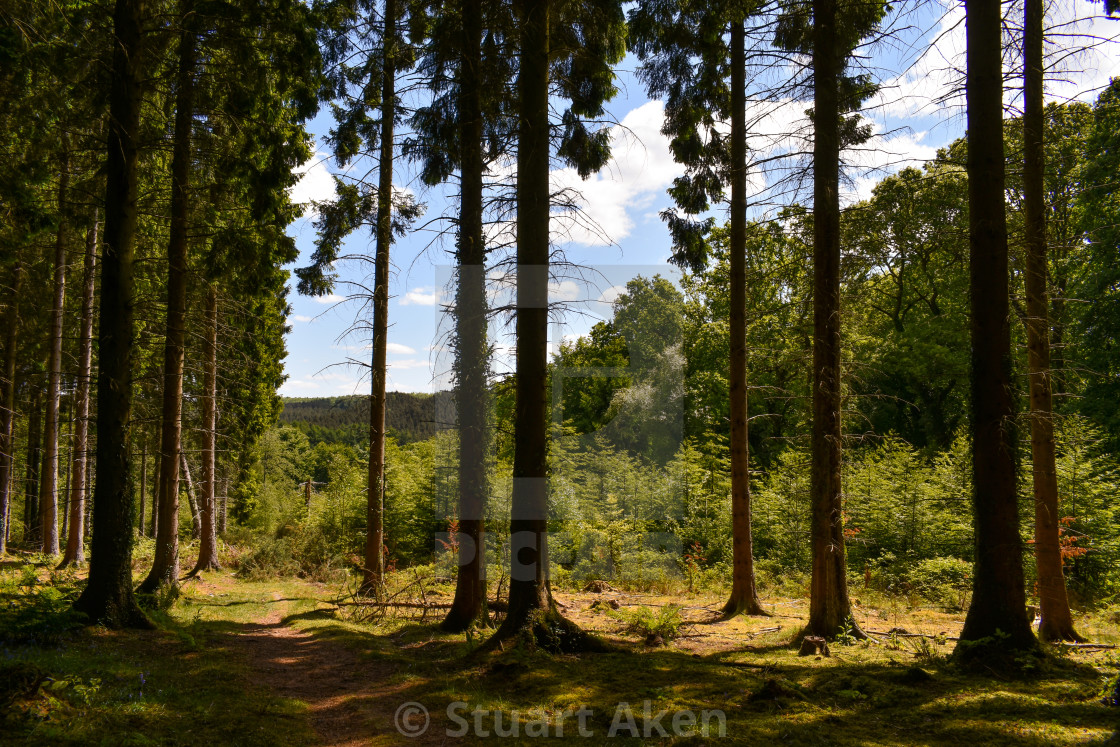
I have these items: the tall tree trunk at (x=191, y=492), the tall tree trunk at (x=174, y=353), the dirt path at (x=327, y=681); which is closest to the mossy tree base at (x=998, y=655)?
the dirt path at (x=327, y=681)

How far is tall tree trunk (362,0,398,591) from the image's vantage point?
41.1ft

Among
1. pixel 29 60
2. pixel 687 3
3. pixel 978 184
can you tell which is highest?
pixel 687 3

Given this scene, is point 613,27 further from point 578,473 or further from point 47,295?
point 47,295

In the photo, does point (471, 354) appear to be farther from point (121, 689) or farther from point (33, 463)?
point (33, 463)

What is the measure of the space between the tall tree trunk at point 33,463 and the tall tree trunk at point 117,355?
55.0 ft

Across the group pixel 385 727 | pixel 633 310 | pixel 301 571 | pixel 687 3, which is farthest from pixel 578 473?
pixel 385 727

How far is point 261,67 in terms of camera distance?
9.51 m

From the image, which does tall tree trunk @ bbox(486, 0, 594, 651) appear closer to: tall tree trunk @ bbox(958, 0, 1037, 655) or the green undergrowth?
the green undergrowth

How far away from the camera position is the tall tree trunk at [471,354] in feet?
29.3

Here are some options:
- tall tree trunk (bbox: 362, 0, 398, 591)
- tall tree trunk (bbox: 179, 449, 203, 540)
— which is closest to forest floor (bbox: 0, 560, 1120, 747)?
tall tree trunk (bbox: 362, 0, 398, 591)

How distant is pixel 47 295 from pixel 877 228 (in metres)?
21.3

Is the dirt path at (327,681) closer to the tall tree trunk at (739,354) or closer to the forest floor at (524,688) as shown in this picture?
the forest floor at (524,688)

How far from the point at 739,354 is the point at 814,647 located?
17.0ft

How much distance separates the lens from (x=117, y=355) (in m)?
8.52
